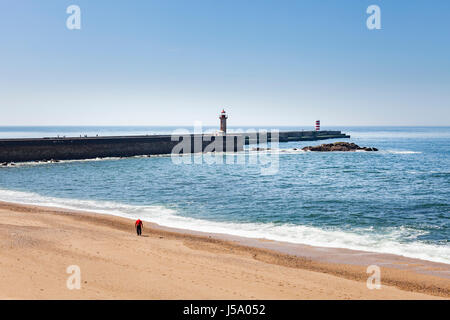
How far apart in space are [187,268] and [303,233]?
7360 millimetres

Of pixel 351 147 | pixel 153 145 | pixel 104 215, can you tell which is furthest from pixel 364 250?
pixel 351 147

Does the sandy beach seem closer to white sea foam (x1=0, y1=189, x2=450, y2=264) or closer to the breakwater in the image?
white sea foam (x1=0, y1=189, x2=450, y2=264)

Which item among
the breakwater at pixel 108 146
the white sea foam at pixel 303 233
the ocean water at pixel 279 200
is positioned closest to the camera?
the white sea foam at pixel 303 233

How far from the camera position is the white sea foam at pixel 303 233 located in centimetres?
1387

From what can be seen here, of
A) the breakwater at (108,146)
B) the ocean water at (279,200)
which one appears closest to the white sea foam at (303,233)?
the ocean water at (279,200)

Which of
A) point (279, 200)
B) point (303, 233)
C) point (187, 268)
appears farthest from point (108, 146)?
point (187, 268)

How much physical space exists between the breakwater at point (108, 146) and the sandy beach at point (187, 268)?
3731cm

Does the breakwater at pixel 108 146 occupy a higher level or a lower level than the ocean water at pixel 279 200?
higher

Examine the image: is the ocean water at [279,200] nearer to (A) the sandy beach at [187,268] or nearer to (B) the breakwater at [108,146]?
(A) the sandy beach at [187,268]

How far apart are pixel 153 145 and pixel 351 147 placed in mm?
37972

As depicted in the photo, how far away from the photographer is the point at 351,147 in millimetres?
72812

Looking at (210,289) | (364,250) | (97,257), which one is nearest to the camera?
(210,289)

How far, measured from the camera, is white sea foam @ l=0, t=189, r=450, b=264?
13867mm
